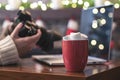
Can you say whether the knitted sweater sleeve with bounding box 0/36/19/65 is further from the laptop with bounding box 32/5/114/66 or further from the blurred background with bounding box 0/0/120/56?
the blurred background with bounding box 0/0/120/56

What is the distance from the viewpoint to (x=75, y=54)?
2.22 feet

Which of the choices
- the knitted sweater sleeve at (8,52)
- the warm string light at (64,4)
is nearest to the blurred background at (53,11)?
the warm string light at (64,4)

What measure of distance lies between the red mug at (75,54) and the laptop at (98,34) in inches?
5.9

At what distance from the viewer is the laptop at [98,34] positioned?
3.01ft

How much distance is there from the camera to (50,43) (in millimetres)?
1232

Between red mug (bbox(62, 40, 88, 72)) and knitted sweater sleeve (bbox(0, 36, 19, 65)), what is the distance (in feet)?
0.76

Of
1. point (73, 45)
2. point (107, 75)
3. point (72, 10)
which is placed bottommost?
point (107, 75)

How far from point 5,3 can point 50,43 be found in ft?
4.28

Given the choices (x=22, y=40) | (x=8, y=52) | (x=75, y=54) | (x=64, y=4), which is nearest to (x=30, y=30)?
(x=22, y=40)

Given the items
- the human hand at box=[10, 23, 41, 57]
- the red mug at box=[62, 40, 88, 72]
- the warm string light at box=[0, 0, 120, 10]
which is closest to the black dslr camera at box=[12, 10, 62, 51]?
the human hand at box=[10, 23, 41, 57]

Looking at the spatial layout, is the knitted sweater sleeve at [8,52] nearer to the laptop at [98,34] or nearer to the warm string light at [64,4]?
the laptop at [98,34]

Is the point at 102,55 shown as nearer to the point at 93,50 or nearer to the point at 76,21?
the point at 93,50

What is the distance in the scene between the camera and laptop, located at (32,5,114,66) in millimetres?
917

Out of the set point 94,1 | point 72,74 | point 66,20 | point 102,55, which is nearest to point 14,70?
point 72,74
